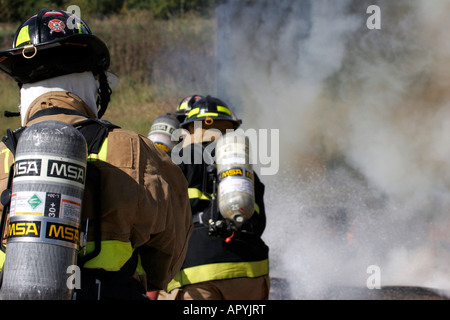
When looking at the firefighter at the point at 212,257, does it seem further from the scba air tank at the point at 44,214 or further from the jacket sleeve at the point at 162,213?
the scba air tank at the point at 44,214

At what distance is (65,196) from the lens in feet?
4.90

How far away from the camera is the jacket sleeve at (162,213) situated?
179cm

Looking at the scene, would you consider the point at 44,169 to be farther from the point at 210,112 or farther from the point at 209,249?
the point at 210,112

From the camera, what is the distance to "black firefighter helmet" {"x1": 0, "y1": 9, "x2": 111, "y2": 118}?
189 cm

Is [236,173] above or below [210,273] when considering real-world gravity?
above

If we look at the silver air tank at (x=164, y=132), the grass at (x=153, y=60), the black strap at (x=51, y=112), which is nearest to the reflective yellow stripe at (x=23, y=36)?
the black strap at (x=51, y=112)

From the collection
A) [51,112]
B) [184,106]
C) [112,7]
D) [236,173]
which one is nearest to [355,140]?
[184,106]

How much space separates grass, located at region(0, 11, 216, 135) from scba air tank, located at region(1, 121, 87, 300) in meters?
9.03

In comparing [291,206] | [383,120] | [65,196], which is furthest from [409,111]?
[65,196]

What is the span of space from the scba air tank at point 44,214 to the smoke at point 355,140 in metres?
5.04

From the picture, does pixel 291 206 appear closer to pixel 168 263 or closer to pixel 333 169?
pixel 333 169

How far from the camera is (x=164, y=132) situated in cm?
570

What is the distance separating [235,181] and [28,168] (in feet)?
6.86
